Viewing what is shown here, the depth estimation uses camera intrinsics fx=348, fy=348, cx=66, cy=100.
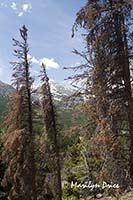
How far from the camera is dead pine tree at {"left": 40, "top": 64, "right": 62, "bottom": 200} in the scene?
24.6 meters

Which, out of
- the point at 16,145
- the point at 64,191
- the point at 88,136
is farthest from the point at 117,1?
the point at 64,191

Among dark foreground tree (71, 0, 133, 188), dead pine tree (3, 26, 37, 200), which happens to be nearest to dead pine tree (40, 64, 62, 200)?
dead pine tree (3, 26, 37, 200)

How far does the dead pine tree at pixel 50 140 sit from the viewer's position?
2459cm

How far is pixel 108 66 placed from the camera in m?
11.9

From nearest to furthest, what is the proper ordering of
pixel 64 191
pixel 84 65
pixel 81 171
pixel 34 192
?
1. pixel 84 65
2. pixel 34 192
3. pixel 81 171
4. pixel 64 191

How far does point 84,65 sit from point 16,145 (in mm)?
10841

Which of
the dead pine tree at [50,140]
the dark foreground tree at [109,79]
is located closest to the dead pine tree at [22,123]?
the dead pine tree at [50,140]

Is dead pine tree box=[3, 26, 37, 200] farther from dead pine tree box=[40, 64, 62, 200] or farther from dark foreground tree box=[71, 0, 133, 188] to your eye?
dark foreground tree box=[71, 0, 133, 188]

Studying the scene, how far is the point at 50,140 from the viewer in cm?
2492

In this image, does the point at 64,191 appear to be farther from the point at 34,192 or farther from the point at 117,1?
the point at 117,1

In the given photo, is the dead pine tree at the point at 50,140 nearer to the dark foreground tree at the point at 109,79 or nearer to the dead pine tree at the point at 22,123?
the dead pine tree at the point at 22,123

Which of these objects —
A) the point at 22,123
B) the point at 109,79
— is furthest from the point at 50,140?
the point at 109,79

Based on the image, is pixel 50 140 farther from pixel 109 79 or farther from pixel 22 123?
pixel 109 79

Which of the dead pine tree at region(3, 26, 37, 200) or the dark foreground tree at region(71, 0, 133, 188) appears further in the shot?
the dead pine tree at region(3, 26, 37, 200)
